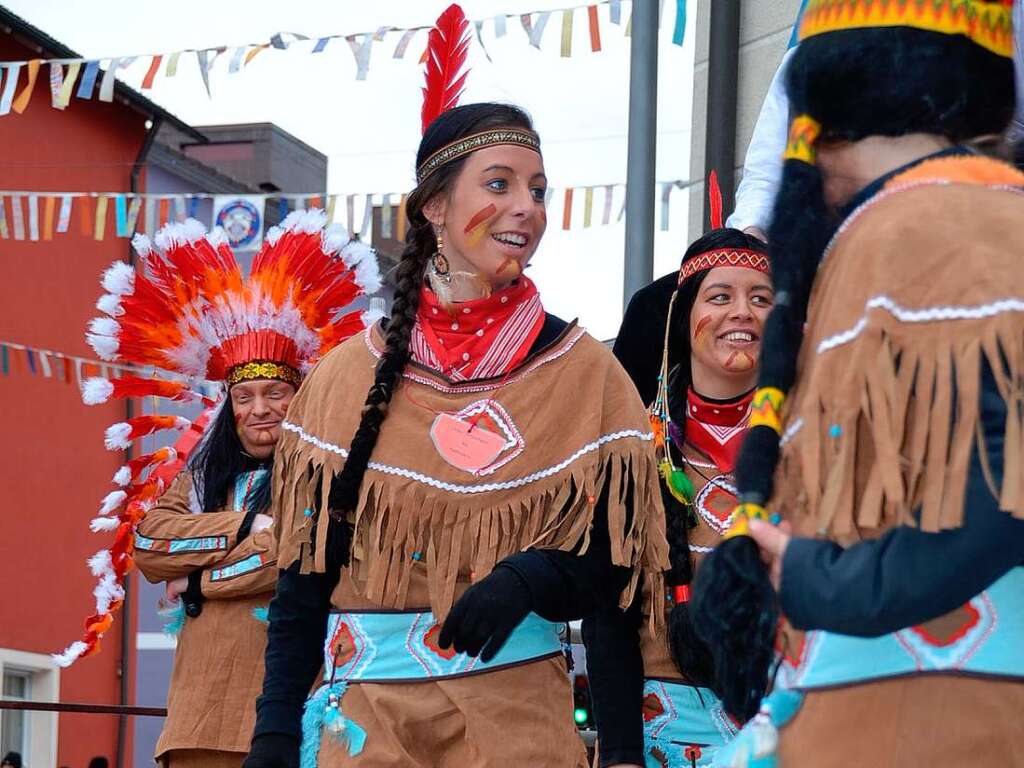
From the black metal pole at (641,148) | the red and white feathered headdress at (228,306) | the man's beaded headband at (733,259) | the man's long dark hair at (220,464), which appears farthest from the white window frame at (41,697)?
the man's beaded headband at (733,259)

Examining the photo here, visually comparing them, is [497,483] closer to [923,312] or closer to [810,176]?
[810,176]

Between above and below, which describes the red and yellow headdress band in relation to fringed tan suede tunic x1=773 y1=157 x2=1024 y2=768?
above

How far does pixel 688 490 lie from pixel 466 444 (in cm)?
95

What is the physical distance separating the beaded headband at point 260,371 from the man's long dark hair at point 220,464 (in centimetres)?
13

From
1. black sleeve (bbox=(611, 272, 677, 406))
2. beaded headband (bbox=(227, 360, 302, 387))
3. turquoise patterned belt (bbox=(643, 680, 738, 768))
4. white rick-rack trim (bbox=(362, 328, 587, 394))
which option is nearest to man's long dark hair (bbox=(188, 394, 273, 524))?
beaded headband (bbox=(227, 360, 302, 387))

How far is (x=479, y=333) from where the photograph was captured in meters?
3.89

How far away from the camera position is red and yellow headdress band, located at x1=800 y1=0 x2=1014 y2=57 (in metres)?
2.36

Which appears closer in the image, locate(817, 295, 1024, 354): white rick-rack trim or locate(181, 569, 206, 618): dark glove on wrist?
locate(817, 295, 1024, 354): white rick-rack trim

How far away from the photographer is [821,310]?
7.63ft

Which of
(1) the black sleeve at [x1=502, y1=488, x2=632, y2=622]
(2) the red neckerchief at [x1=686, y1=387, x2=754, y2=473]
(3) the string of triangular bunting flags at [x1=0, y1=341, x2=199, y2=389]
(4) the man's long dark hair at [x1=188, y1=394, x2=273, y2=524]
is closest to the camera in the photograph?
(1) the black sleeve at [x1=502, y1=488, x2=632, y2=622]

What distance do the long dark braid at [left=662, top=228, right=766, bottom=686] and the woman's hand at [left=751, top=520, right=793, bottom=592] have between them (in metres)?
1.61

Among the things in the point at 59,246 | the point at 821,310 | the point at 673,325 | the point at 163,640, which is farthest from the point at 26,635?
the point at 821,310

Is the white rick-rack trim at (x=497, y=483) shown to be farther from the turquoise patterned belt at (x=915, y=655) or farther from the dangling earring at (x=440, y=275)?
the turquoise patterned belt at (x=915, y=655)

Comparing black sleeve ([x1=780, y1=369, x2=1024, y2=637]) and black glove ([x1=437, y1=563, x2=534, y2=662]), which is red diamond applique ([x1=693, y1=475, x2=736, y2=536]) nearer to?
black glove ([x1=437, y1=563, x2=534, y2=662])
